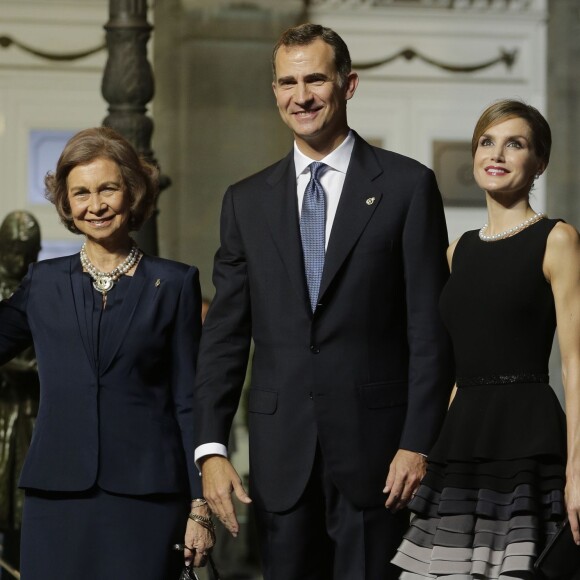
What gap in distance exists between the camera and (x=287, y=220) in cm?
563

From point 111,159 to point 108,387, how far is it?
69cm

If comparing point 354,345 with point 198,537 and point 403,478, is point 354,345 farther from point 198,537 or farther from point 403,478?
point 198,537

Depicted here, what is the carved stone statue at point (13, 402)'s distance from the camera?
8.77 meters

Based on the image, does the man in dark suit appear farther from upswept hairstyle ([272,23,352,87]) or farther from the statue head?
the statue head

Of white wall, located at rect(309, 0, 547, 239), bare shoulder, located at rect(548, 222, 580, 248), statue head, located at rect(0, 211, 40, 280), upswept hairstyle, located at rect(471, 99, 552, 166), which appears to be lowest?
bare shoulder, located at rect(548, 222, 580, 248)

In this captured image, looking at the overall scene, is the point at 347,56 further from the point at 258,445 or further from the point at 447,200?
the point at 447,200

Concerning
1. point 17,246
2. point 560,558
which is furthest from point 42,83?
point 560,558

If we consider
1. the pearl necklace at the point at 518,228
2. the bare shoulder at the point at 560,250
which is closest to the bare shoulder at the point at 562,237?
the bare shoulder at the point at 560,250

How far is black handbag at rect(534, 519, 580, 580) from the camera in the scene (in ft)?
16.9

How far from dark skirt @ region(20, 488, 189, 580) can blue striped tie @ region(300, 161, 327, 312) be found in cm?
81

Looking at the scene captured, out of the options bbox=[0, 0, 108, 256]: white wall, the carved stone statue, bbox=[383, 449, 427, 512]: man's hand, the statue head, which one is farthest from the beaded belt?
bbox=[0, 0, 108, 256]: white wall

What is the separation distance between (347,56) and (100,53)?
21.5ft

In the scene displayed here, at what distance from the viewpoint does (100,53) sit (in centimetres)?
1205

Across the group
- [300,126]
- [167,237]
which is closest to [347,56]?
[300,126]
